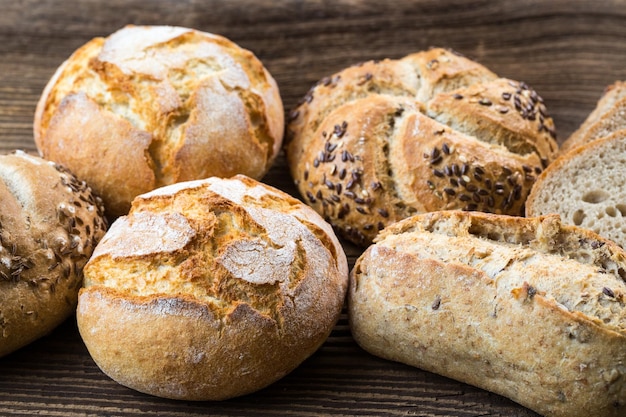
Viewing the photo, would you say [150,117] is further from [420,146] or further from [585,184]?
[585,184]

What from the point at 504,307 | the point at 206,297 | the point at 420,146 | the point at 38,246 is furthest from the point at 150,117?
the point at 504,307

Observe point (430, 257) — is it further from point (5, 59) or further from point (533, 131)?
point (5, 59)

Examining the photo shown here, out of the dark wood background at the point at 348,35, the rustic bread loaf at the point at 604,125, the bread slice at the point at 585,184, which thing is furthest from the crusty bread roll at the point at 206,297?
the dark wood background at the point at 348,35

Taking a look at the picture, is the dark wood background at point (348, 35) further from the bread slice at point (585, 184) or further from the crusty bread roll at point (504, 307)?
the crusty bread roll at point (504, 307)

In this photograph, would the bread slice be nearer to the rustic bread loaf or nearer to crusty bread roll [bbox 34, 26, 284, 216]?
the rustic bread loaf

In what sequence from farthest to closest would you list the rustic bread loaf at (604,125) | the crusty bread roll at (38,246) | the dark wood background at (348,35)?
the dark wood background at (348,35) < the rustic bread loaf at (604,125) < the crusty bread roll at (38,246)

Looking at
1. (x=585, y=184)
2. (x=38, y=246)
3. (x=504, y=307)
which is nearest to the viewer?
(x=504, y=307)
